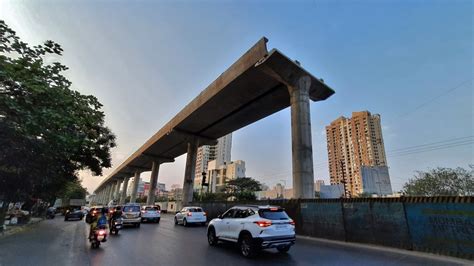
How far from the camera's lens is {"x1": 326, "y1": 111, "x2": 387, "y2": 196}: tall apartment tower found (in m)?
52.2

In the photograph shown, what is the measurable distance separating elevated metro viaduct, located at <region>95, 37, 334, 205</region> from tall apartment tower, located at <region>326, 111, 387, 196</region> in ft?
106

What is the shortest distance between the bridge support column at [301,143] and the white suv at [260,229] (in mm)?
10103

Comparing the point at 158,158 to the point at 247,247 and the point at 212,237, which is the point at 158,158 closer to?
the point at 212,237

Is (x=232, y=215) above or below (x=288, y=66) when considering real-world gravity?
below

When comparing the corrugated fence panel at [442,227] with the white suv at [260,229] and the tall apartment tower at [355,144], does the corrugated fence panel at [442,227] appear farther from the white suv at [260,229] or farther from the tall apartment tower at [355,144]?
the tall apartment tower at [355,144]

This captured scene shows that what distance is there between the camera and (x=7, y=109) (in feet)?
26.4

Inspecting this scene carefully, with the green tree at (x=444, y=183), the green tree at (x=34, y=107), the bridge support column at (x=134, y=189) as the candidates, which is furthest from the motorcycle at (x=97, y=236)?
the bridge support column at (x=134, y=189)

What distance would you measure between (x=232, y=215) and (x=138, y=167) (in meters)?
68.6

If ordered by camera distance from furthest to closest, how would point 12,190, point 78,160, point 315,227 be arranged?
1. point 78,160
2. point 12,190
3. point 315,227

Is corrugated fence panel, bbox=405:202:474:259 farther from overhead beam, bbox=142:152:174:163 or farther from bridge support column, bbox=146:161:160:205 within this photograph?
bridge support column, bbox=146:161:160:205

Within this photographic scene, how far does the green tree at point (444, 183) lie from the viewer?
35.4 metres

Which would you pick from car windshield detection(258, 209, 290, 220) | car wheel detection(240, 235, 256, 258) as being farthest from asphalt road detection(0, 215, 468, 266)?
car windshield detection(258, 209, 290, 220)

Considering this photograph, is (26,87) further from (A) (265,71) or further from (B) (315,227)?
(A) (265,71)

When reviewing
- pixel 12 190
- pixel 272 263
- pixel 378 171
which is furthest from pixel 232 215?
pixel 378 171
